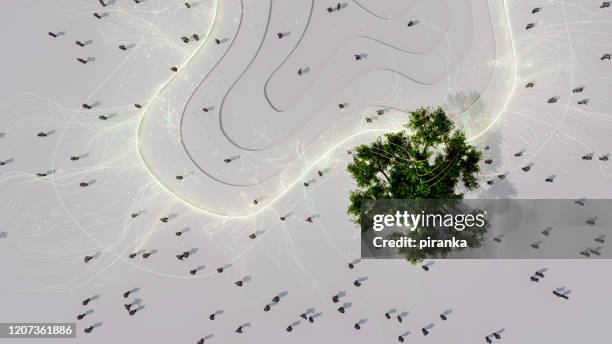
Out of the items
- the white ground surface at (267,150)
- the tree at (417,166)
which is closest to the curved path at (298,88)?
the white ground surface at (267,150)

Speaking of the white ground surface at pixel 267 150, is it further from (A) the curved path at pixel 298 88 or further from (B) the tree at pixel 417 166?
(B) the tree at pixel 417 166

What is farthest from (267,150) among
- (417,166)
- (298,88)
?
(417,166)

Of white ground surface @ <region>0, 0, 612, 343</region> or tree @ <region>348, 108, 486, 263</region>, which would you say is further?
white ground surface @ <region>0, 0, 612, 343</region>

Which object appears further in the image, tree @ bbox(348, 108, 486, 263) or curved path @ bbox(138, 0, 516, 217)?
curved path @ bbox(138, 0, 516, 217)

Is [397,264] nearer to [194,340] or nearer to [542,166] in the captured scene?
[542,166]

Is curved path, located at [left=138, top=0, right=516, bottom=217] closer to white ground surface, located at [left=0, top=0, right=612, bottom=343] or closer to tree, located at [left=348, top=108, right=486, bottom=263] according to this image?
white ground surface, located at [left=0, top=0, right=612, bottom=343]

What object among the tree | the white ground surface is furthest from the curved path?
the tree

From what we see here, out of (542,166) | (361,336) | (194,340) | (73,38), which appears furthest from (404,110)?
(73,38)

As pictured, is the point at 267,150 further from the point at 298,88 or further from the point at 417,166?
the point at 417,166
